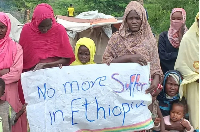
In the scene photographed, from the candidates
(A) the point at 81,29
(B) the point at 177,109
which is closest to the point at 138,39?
(B) the point at 177,109

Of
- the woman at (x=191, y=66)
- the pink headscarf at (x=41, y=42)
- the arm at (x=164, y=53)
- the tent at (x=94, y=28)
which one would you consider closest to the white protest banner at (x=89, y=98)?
the pink headscarf at (x=41, y=42)

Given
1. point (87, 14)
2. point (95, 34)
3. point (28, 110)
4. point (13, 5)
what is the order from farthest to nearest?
point (13, 5)
point (87, 14)
point (95, 34)
point (28, 110)

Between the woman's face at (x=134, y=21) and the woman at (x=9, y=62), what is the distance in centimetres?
125

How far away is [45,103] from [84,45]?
82 centimetres

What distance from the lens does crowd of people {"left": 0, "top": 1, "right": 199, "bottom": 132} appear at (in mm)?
3275

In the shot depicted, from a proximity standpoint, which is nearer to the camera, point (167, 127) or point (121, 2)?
point (167, 127)

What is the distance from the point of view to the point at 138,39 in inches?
131

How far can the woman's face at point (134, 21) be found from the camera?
3.25 meters

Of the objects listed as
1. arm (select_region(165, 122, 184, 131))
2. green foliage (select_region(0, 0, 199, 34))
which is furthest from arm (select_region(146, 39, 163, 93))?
green foliage (select_region(0, 0, 199, 34))

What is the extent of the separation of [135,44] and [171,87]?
2.41 ft

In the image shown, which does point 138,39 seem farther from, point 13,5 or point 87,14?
point 13,5

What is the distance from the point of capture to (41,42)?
3.55m

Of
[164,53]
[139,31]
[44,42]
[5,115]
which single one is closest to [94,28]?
[164,53]

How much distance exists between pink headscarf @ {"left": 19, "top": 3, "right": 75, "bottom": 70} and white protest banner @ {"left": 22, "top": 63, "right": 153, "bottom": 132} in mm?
437
